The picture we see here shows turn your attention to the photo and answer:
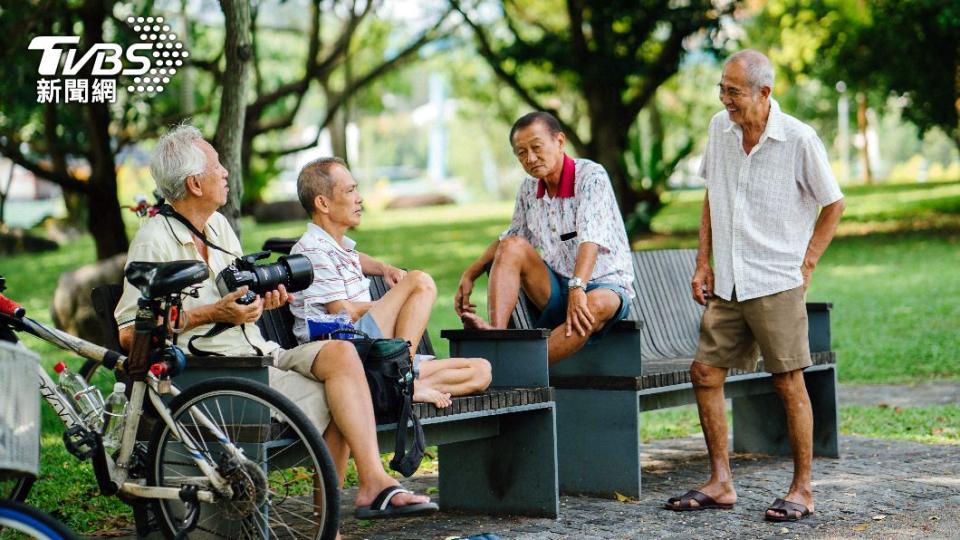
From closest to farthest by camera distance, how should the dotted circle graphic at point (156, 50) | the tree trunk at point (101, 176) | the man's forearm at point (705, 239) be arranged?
1. the man's forearm at point (705, 239)
2. the tree trunk at point (101, 176)
3. the dotted circle graphic at point (156, 50)

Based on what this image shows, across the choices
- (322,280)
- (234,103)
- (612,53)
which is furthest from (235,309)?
(612,53)

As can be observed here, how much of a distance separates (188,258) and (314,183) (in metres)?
0.73

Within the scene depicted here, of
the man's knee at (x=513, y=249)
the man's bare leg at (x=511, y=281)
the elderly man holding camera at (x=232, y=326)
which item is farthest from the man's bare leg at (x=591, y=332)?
the elderly man holding camera at (x=232, y=326)

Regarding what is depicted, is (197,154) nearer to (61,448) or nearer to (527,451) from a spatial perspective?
(527,451)

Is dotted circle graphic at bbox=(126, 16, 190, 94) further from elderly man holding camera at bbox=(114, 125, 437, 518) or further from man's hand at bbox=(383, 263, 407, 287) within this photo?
elderly man holding camera at bbox=(114, 125, 437, 518)

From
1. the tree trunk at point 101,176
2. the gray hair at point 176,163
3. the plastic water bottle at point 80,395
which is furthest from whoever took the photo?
the tree trunk at point 101,176

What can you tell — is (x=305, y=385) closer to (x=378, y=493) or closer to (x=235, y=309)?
(x=235, y=309)

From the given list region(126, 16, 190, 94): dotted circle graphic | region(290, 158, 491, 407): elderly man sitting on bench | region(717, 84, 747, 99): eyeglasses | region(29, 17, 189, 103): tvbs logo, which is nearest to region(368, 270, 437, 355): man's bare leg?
region(290, 158, 491, 407): elderly man sitting on bench

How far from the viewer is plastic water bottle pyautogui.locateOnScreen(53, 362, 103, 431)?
470 centimetres

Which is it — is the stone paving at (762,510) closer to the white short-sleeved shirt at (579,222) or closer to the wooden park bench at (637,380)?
the wooden park bench at (637,380)

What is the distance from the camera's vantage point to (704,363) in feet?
19.7

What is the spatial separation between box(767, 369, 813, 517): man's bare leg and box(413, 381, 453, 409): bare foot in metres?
1.51

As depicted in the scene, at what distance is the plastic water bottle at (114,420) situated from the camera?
4715mm

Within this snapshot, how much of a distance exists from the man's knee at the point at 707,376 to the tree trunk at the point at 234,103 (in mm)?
2920
